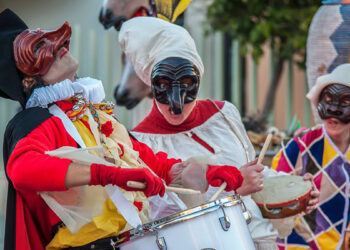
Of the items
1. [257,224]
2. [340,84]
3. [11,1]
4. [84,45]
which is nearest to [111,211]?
[257,224]

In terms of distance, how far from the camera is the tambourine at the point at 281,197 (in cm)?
408

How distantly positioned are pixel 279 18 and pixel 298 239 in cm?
398

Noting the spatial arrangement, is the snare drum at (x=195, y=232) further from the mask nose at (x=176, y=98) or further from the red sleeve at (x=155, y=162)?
the mask nose at (x=176, y=98)

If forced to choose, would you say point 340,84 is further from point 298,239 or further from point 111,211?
point 111,211

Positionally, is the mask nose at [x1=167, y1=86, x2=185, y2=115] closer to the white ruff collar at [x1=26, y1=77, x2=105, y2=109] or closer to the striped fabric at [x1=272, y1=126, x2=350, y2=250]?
the white ruff collar at [x1=26, y1=77, x2=105, y2=109]

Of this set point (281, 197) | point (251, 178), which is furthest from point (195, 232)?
point (281, 197)

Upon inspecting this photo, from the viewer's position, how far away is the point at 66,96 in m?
3.18

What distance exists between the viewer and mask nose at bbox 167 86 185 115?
3787 millimetres

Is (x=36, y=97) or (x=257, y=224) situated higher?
(x=36, y=97)

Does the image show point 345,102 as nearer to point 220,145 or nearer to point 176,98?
point 220,145

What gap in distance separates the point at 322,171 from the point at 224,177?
6.25 ft

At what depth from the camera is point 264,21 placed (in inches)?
352

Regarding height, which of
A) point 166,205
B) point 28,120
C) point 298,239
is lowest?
point 298,239

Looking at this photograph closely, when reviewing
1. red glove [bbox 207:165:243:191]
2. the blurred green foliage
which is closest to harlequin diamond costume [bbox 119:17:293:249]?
red glove [bbox 207:165:243:191]
